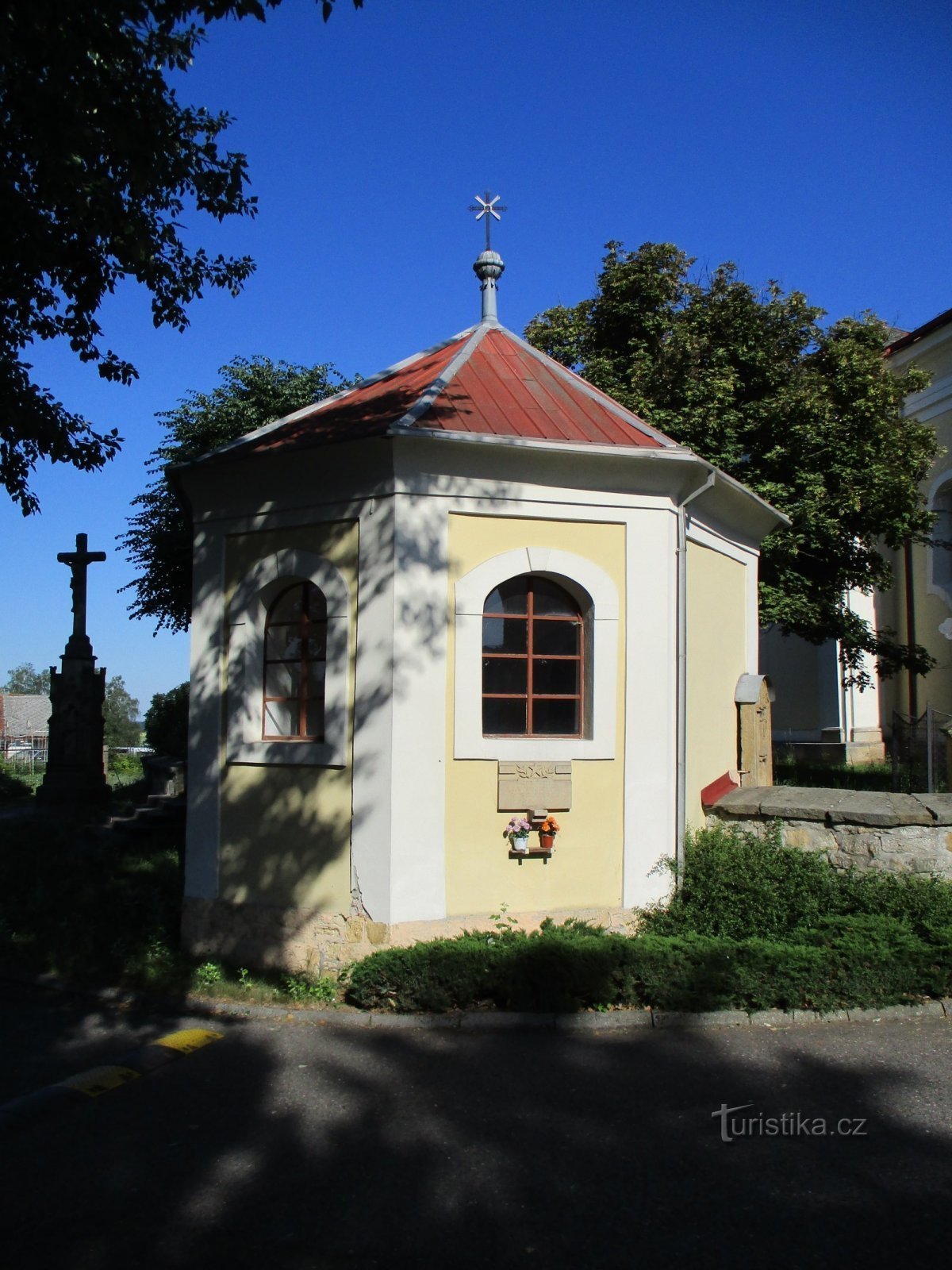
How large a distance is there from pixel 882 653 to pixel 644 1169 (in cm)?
1374

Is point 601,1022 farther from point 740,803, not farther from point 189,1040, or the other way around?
point 189,1040

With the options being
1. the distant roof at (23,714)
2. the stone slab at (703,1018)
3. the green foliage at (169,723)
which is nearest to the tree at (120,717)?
the distant roof at (23,714)

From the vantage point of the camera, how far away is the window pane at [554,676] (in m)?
9.03

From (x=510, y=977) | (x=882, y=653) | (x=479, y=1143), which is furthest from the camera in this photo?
(x=882, y=653)

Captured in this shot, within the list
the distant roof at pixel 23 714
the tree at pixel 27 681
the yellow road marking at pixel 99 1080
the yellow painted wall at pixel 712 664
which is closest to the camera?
the yellow road marking at pixel 99 1080

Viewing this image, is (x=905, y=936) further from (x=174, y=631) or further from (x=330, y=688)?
(x=174, y=631)

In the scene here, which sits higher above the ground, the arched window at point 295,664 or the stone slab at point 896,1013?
the arched window at point 295,664

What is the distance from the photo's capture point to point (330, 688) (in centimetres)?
877

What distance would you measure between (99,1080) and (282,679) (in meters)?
3.87

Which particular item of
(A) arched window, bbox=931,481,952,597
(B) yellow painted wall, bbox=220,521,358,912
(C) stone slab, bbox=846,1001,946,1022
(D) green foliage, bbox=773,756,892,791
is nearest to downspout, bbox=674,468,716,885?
(C) stone slab, bbox=846,1001,946,1022

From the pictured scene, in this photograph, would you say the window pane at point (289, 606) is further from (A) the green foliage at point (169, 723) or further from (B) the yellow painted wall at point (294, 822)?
(A) the green foliage at point (169, 723)

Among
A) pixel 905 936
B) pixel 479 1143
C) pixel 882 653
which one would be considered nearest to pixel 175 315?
pixel 479 1143

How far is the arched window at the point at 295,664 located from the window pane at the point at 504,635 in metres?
1.46

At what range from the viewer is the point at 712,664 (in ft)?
34.5
